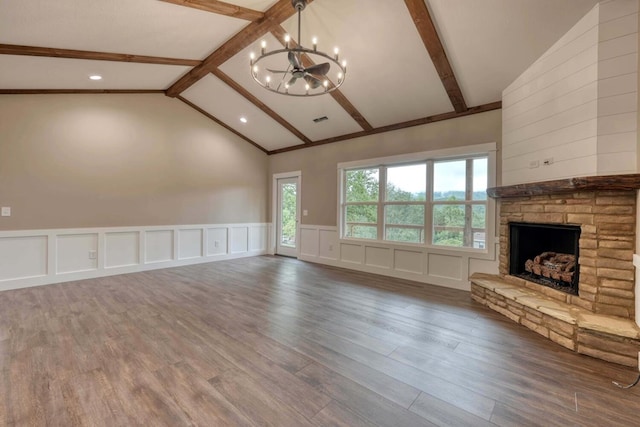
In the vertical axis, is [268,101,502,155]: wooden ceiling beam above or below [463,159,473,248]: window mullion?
above

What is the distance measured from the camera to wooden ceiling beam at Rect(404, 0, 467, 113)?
301cm

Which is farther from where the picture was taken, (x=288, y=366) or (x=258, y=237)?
(x=258, y=237)

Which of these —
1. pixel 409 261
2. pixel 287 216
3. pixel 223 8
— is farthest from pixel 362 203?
pixel 223 8

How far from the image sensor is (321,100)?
199 inches

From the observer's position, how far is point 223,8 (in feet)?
10.5

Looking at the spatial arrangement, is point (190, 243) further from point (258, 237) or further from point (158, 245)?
point (258, 237)

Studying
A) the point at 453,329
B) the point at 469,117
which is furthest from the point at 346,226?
the point at 453,329

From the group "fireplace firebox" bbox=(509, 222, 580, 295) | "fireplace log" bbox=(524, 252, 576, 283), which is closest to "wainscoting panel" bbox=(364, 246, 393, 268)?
"fireplace firebox" bbox=(509, 222, 580, 295)

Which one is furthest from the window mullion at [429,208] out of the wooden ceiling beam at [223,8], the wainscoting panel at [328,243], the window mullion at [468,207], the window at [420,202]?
the wooden ceiling beam at [223,8]

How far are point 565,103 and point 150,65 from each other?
5.41 meters

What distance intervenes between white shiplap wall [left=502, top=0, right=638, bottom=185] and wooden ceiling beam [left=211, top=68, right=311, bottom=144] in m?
4.06

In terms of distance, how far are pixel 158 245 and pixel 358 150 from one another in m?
4.42

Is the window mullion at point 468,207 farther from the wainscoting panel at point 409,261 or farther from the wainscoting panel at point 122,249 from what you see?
the wainscoting panel at point 122,249

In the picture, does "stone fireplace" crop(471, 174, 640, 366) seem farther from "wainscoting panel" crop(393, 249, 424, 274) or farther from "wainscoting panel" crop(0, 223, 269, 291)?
"wainscoting panel" crop(0, 223, 269, 291)
